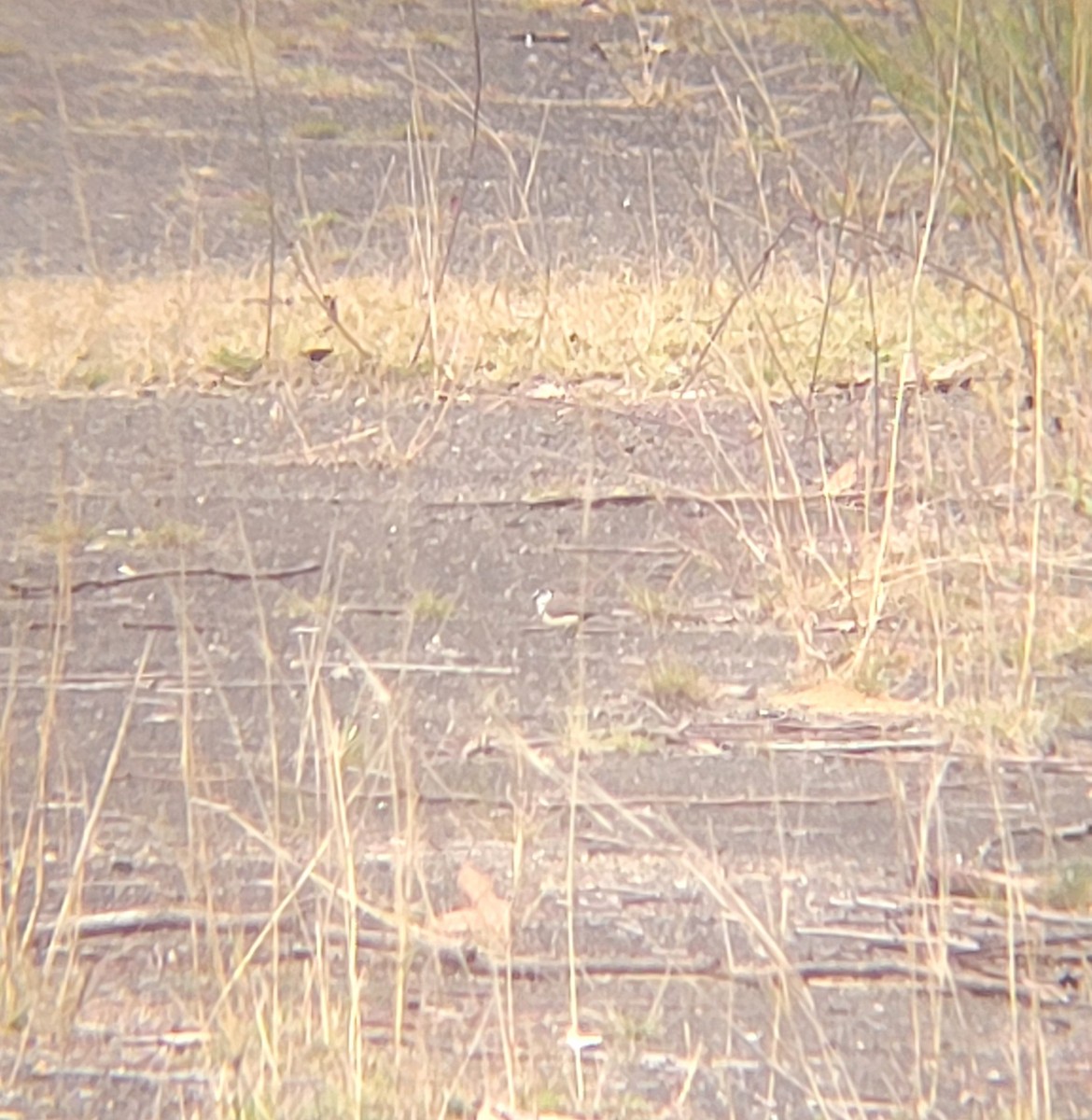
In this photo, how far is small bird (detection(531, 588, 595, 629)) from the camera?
3697 millimetres

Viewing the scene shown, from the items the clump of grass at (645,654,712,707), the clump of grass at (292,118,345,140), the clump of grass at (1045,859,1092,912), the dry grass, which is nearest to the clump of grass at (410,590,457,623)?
the dry grass

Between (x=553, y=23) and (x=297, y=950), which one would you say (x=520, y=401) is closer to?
(x=297, y=950)

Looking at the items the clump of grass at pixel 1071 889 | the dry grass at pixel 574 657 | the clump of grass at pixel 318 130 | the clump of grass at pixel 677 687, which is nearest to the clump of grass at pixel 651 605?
the dry grass at pixel 574 657

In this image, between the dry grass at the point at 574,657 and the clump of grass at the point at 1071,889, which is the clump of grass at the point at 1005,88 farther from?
the clump of grass at the point at 1071,889

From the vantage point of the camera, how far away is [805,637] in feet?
11.7

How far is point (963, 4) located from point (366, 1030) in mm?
2125

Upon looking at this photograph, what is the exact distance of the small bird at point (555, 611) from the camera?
3.70 m

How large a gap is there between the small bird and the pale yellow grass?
3.46 feet

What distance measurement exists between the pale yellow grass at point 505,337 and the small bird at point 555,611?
3.46 feet

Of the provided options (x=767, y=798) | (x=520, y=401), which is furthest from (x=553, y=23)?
(x=767, y=798)

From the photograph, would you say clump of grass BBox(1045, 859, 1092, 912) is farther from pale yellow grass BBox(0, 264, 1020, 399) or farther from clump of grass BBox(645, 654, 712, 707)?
pale yellow grass BBox(0, 264, 1020, 399)

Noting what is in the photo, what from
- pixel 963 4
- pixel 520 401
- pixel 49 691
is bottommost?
pixel 520 401

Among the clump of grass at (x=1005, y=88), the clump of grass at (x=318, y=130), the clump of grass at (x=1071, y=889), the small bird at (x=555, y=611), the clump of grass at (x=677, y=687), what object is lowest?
the clump of grass at (x=318, y=130)

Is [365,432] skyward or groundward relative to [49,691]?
groundward
